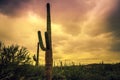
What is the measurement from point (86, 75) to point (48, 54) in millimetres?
13300

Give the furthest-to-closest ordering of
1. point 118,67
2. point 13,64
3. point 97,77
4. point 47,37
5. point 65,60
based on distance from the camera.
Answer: point 65,60 < point 118,67 < point 97,77 < point 13,64 < point 47,37

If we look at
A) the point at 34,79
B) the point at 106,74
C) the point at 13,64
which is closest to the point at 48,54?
the point at 13,64

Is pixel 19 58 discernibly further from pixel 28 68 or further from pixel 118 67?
pixel 118 67

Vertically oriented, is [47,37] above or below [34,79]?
above

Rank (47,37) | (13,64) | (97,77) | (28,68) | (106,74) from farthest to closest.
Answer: (106,74) → (97,77) → (28,68) → (13,64) → (47,37)

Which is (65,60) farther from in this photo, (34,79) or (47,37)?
(47,37)

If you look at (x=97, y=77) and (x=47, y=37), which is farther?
(x=97, y=77)

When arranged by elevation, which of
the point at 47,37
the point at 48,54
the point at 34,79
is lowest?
the point at 34,79

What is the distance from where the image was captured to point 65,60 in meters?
35.9

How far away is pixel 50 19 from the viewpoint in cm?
1566

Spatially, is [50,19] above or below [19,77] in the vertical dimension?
above

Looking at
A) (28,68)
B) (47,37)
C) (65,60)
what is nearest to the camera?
(47,37)

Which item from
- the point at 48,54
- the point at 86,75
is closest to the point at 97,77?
the point at 86,75

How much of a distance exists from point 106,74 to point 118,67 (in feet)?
13.8
